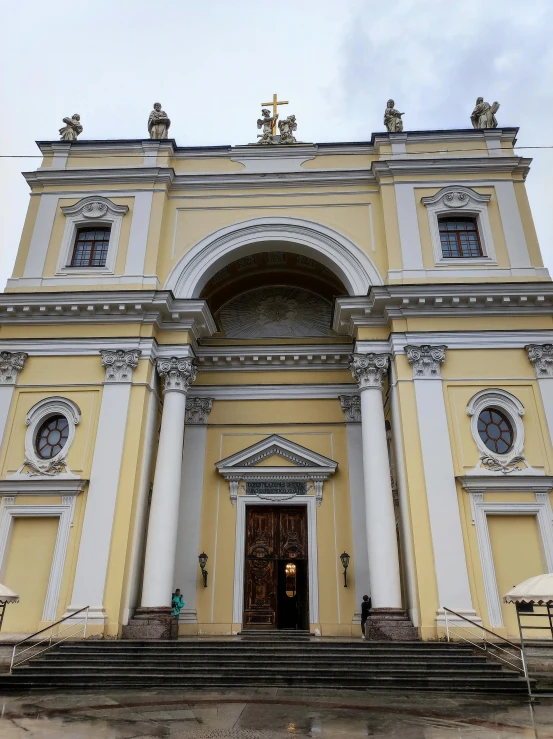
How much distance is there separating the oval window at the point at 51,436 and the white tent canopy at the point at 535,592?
10.7 metres

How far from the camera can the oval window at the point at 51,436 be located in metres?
14.3

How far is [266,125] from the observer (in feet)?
64.8

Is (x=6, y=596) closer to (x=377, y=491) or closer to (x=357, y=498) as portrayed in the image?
(x=377, y=491)

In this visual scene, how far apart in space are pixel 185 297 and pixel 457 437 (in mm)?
8190

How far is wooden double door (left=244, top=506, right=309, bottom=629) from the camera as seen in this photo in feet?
51.7

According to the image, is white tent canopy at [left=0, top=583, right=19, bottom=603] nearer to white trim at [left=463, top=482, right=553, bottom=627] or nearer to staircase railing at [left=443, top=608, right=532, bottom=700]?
staircase railing at [left=443, top=608, right=532, bottom=700]

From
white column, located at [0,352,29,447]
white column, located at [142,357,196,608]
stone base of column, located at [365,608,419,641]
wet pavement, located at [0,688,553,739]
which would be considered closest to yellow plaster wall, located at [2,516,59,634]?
white column, located at [142,357,196,608]

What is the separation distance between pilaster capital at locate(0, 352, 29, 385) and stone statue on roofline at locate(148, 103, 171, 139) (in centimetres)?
879

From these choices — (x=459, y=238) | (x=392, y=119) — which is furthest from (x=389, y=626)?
(x=392, y=119)

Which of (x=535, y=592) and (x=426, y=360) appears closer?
(x=535, y=592)

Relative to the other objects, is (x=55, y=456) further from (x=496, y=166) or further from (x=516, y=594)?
(x=496, y=166)

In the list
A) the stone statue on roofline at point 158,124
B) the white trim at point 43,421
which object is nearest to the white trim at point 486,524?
the white trim at point 43,421

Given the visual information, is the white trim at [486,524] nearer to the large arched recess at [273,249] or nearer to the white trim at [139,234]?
the large arched recess at [273,249]

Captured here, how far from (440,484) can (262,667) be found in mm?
5764
